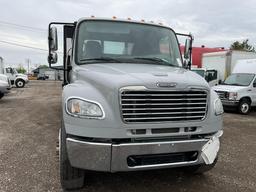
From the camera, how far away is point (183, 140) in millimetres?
3797

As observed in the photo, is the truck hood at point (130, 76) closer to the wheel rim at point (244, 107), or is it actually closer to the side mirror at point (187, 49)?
the side mirror at point (187, 49)

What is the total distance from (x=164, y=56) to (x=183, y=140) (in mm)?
1798

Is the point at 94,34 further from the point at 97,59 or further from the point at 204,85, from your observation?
the point at 204,85

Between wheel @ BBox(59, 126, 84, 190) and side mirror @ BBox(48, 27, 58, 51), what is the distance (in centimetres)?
210

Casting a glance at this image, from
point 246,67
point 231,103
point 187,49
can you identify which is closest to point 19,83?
point 246,67

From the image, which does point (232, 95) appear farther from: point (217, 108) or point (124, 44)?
point (217, 108)

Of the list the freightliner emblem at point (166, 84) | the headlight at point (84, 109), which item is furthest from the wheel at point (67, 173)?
the freightliner emblem at point (166, 84)

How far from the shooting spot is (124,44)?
5.01 meters

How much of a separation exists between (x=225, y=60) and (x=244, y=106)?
636cm

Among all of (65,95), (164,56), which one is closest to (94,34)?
(164,56)

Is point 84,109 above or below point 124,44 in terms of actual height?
below

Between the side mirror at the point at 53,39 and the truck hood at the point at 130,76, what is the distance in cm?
124

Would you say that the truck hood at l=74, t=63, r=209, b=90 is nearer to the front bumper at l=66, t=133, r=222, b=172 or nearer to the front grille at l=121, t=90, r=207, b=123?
the front grille at l=121, t=90, r=207, b=123

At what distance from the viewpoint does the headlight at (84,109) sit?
355 centimetres
